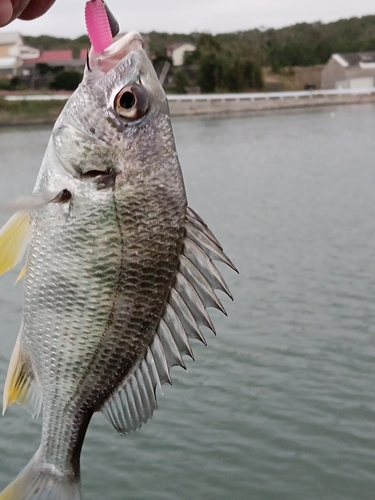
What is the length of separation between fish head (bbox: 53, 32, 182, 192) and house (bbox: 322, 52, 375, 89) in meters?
62.2

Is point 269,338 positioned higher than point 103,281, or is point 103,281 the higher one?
point 103,281

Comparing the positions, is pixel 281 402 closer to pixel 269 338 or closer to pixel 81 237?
pixel 269 338

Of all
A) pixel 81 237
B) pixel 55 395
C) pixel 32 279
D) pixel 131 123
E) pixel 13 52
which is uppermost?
pixel 131 123

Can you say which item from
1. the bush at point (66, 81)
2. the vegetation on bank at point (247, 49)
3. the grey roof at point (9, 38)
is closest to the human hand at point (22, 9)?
the vegetation on bank at point (247, 49)

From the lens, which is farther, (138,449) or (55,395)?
(138,449)

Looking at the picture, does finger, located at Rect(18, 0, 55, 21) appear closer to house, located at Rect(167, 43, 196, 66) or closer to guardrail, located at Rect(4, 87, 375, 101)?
guardrail, located at Rect(4, 87, 375, 101)

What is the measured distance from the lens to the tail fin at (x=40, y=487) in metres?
1.95

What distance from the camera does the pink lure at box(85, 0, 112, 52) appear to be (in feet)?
5.77

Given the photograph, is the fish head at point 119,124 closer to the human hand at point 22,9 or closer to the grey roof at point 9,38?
the human hand at point 22,9

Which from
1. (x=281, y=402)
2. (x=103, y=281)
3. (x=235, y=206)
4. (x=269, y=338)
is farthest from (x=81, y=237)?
(x=235, y=206)

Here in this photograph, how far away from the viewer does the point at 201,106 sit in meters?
45.7

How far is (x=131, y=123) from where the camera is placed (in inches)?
73.0

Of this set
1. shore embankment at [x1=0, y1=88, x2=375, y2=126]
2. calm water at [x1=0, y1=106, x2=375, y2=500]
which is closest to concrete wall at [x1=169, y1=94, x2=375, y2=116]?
shore embankment at [x1=0, y1=88, x2=375, y2=126]

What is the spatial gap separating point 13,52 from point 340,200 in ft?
154
